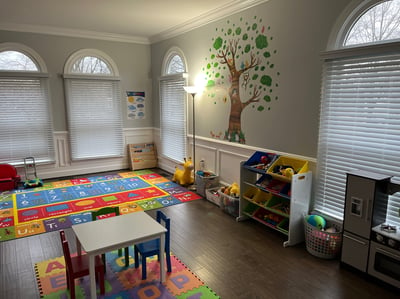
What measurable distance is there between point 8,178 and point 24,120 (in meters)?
1.14

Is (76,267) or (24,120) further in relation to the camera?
(24,120)

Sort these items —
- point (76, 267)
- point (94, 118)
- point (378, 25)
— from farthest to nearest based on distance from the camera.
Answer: point (94, 118), point (378, 25), point (76, 267)

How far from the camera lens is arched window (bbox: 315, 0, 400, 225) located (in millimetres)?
2562

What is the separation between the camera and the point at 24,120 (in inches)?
220

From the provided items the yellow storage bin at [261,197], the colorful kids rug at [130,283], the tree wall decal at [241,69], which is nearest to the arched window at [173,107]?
the tree wall decal at [241,69]

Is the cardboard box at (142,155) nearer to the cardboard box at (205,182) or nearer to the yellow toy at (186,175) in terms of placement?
the yellow toy at (186,175)

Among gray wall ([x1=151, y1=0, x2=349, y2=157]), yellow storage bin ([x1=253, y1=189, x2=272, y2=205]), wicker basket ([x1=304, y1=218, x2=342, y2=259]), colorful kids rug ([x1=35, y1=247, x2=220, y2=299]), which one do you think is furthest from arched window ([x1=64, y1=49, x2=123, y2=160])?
wicker basket ([x1=304, y1=218, x2=342, y2=259])

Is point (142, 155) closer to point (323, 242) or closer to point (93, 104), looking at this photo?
point (93, 104)

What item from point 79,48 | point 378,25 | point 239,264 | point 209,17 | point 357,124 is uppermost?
point 209,17

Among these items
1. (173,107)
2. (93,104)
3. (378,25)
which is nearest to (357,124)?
(378,25)

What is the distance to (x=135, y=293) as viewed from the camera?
2.43 metres

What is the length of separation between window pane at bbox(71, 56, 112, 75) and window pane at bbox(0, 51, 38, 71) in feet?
2.47

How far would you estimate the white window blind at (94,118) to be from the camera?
6.00 meters

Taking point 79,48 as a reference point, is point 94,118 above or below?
below
